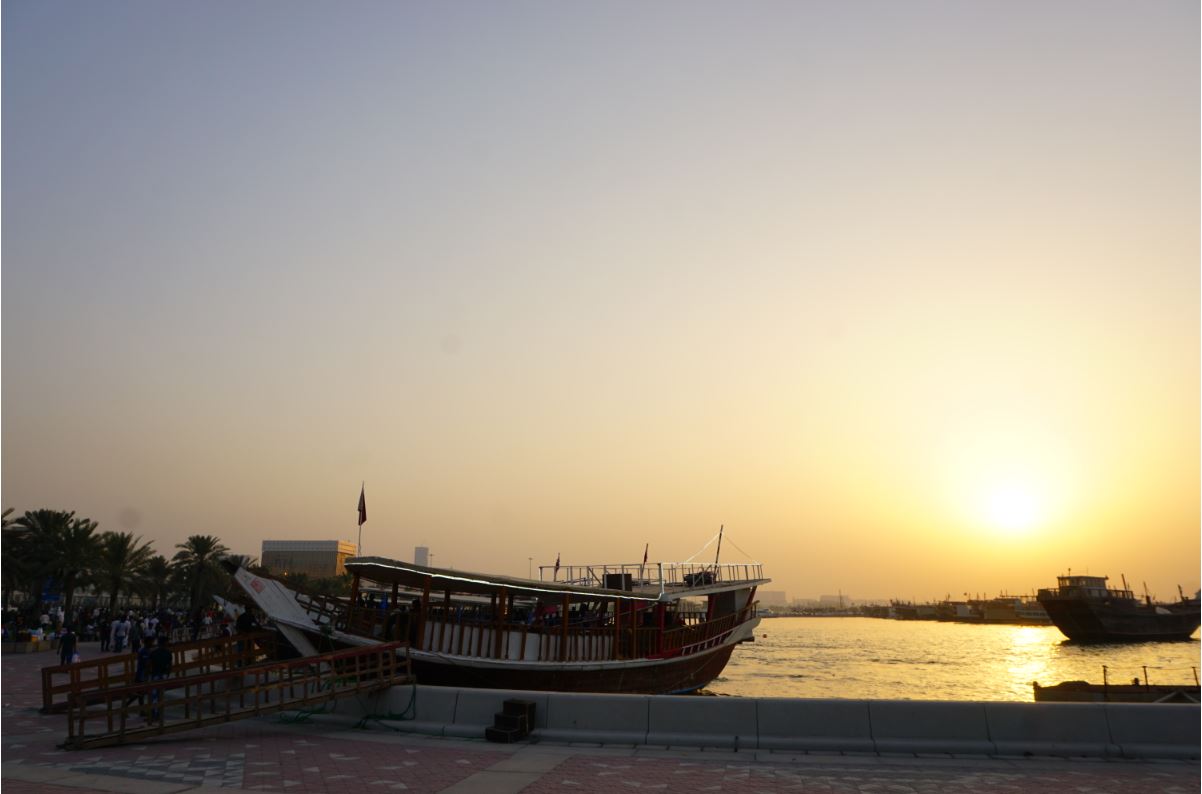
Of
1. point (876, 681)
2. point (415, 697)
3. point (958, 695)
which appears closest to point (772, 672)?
point (876, 681)

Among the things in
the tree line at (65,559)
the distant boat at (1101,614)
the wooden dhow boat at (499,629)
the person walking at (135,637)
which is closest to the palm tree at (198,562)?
the tree line at (65,559)

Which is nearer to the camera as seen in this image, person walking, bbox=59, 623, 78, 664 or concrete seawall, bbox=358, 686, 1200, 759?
concrete seawall, bbox=358, 686, 1200, 759

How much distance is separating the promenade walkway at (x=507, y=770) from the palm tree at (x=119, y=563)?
194 feet

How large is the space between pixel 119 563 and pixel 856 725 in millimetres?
→ 69744

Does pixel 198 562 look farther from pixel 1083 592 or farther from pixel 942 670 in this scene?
pixel 1083 592

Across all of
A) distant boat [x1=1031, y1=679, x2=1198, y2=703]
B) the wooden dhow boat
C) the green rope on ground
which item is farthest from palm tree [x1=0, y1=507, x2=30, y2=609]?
distant boat [x1=1031, y1=679, x2=1198, y2=703]

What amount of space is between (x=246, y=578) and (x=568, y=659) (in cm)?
975

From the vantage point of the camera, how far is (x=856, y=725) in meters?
12.4

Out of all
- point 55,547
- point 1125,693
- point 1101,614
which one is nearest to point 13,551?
point 55,547

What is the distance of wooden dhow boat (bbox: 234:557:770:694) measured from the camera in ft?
64.6

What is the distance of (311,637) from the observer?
65.0ft

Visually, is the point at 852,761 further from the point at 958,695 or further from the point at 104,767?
the point at 958,695

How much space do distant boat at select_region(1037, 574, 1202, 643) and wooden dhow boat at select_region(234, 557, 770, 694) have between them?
90230 millimetres

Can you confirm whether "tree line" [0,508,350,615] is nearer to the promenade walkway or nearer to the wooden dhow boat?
the wooden dhow boat
